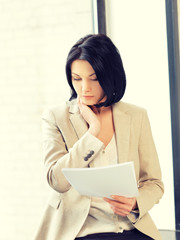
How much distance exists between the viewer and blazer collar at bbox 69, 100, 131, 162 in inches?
72.6

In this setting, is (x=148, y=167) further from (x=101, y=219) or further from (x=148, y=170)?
(x=101, y=219)

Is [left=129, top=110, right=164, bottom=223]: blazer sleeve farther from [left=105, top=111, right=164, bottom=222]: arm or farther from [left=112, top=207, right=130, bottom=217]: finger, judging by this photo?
[left=112, top=207, right=130, bottom=217]: finger

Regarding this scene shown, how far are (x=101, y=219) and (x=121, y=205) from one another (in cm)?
14

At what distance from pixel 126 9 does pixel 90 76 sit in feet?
6.13

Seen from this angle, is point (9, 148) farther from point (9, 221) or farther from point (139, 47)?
point (139, 47)

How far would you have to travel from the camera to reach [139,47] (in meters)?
3.53

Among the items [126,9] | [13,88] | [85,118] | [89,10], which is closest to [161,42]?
[126,9]

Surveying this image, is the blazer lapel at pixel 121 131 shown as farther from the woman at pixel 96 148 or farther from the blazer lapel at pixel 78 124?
the blazer lapel at pixel 78 124

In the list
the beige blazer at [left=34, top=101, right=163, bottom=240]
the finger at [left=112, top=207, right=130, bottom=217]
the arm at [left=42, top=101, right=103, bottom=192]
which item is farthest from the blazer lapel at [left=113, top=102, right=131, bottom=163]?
the finger at [left=112, top=207, right=130, bottom=217]

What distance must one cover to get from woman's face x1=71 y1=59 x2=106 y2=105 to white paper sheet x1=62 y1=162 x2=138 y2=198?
1.32ft

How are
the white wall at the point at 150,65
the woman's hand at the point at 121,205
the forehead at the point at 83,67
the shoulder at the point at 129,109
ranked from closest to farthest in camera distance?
the woman's hand at the point at 121,205, the forehead at the point at 83,67, the shoulder at the point at 129,109, the white wall at the point at 150,65

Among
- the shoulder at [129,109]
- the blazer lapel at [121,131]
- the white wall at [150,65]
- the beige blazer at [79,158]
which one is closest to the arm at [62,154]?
the beige blazer at [79,158]

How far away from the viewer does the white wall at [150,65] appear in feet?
11.4

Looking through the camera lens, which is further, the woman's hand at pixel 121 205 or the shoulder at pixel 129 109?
the shoulder at pixel 129 109
